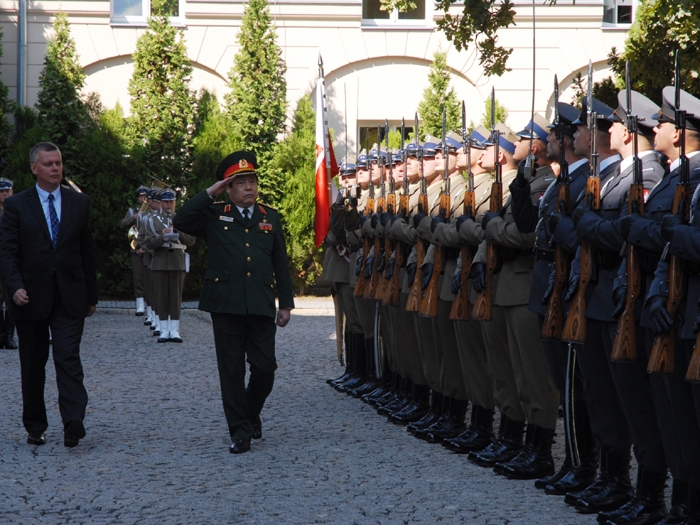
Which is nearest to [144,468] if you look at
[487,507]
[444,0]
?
[487,507]

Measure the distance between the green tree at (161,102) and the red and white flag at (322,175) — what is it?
25.8 feet

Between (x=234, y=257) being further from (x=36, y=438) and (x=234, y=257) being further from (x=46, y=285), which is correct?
(x=36, y=438)

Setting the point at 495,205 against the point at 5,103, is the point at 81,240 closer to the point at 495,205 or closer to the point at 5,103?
the point at 495,205

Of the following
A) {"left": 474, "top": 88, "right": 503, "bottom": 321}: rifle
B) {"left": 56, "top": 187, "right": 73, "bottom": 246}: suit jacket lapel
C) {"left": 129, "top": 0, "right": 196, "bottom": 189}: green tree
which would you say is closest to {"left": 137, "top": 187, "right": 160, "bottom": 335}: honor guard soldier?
{"left": 129, "top": 0, "right": 196, "bottom": 189}: green tree

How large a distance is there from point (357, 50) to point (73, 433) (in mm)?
15209

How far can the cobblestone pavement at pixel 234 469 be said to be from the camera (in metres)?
5.79

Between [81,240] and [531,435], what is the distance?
3.39m

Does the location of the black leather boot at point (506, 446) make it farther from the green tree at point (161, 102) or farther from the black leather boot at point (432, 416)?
the green tree at point (161, 102)

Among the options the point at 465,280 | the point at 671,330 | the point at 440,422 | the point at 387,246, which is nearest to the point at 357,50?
the point at 387,246

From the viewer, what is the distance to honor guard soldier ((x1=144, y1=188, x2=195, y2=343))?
14664 mm

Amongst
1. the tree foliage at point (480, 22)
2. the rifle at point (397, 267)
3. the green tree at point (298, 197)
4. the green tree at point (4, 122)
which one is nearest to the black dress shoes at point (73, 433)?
the rifle at point (397, 267)

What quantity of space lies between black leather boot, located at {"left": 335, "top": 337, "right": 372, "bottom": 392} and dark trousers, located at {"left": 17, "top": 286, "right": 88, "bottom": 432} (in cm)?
324

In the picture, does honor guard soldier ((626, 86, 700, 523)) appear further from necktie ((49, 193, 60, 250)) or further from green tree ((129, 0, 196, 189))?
green tree ((129, 0, 196, 189))

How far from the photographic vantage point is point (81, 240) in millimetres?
7922
